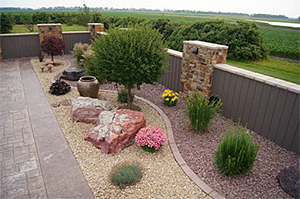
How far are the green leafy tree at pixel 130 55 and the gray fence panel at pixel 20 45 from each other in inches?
367

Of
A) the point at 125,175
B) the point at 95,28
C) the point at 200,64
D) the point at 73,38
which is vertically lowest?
the point at 125,175

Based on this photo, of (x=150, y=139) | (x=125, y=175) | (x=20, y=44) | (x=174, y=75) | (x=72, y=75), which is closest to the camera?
(x=125, y=175)

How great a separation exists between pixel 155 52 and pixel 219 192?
3661 millimetres

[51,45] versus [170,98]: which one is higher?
[51,45]

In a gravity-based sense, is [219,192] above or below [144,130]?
below

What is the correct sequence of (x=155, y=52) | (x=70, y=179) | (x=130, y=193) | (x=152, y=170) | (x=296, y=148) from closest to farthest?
(x=130, y=193), (x=70, y=179), (x=152, y=170), (x=296, y=148), (x=155, y=52)

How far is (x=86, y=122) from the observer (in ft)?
19.7

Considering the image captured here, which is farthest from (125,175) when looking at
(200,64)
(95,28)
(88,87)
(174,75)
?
(95,28)

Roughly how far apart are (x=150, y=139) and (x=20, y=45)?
466 inches

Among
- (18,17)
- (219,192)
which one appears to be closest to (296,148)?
(219,192)

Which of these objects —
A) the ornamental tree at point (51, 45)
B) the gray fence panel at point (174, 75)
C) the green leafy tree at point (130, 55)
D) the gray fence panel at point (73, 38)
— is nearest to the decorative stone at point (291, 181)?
the green leafy tree at point (130, 55)

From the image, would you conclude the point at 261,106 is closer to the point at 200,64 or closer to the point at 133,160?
the point at 200,64

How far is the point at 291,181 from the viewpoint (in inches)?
146

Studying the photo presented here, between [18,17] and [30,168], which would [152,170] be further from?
[18,17]
